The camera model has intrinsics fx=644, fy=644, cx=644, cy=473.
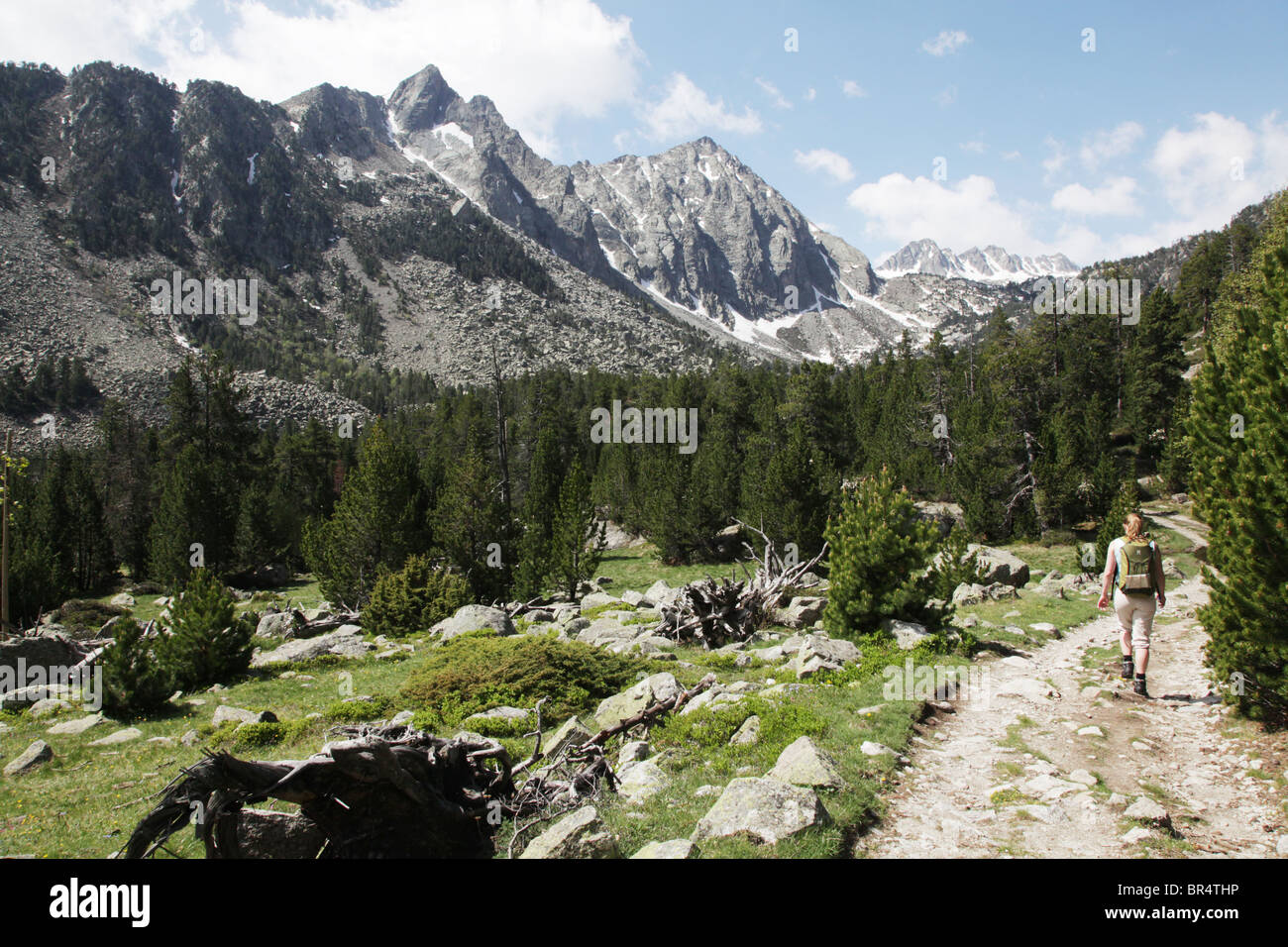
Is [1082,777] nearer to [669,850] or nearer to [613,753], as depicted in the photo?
[669,850]

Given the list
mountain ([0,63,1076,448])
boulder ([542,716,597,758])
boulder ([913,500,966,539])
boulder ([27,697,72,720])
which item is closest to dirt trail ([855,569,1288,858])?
boulder ([542,716,597,758])

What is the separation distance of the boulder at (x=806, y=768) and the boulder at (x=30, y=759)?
11.9m

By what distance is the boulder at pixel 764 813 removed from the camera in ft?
18.5

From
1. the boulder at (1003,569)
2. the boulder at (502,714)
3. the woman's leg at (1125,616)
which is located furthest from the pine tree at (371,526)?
the woman's leg at (1125,616)

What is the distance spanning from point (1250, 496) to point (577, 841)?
8079 millimetres

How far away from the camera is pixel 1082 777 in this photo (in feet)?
22.5

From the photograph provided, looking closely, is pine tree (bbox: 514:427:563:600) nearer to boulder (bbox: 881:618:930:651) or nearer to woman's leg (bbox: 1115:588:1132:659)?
boulder (bbox: 881:618:930:651)

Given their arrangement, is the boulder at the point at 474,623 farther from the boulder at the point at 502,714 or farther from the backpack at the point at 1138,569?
the backpack at the point at 1138,569

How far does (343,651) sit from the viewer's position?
19953mm

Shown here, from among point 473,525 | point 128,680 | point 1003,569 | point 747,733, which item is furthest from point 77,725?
point 1003,569

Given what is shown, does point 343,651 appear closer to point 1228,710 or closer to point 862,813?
point 862,813

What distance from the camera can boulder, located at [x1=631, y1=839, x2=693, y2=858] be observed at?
518 cm
